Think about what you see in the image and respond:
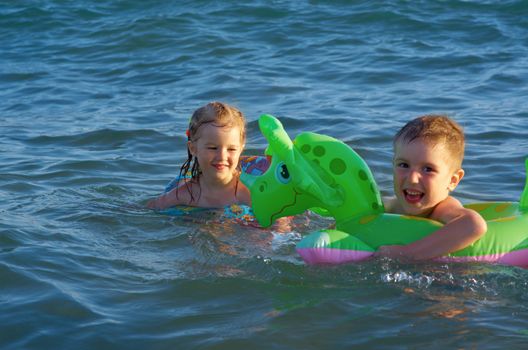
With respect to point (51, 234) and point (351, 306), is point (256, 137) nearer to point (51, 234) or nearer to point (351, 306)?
point (51, 234)

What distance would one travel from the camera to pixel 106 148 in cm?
863

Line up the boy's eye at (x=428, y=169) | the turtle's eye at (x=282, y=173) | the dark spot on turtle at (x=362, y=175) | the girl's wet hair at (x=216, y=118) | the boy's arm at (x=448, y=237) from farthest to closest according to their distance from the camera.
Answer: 1. the girl's wet hair at (x=216, y=118)
2. the turtle's eye at (x=282, y=173)
3. the dark spot on turtle at (x=362, y=175)
4. the boy's eye at (x=428, y=169)
5. the boy's arm at (x=448, y=237)

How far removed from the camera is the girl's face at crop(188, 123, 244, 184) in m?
6.21

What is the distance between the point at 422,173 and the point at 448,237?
0.38 m

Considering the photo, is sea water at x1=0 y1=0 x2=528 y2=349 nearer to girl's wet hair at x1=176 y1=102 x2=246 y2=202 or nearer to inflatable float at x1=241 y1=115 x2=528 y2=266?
inflatable float at x1=241 y1=115 x2=528 y2=266

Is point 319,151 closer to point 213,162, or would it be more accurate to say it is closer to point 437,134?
point 437,134

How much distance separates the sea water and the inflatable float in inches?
5.1

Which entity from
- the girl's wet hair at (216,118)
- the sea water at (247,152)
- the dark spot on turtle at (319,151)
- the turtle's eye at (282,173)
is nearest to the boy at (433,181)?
the sea water at (247,152)

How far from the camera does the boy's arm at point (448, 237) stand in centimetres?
462

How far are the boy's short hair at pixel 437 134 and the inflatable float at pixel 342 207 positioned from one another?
1.21 feet

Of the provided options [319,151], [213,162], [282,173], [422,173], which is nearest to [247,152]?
[213,162]

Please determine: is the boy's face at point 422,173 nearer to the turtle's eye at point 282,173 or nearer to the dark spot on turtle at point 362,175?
the dark spot on turtle at point 362,175

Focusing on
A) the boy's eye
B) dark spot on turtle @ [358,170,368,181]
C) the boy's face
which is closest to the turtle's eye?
dark spot on turtle @ [358,170,368,181]

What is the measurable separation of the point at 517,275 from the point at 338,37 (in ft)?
31.2
